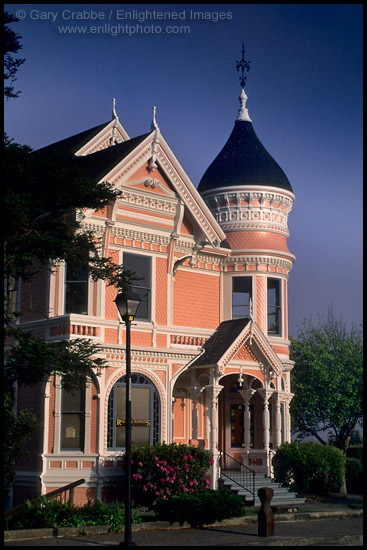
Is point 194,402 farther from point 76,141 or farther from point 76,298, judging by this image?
point 76,141

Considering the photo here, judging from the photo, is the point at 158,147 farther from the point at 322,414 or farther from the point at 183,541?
the point at 322,414

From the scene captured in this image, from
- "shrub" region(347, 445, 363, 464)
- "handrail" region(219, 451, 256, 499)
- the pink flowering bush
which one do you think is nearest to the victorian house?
"handrail" region(219, 451, 256, 499)

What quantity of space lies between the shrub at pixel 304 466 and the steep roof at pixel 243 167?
9915 millimetres

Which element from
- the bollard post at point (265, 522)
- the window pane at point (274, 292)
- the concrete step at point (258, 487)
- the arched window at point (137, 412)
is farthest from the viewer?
the window pane at point (274, 292)

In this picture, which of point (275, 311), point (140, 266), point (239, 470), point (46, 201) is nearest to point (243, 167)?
point (275, 311)

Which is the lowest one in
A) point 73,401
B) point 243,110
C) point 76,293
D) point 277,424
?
point 277,424

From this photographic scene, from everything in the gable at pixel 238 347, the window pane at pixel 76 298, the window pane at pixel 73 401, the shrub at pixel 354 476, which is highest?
the window pane at pixel 76 298

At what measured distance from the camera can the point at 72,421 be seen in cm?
2292

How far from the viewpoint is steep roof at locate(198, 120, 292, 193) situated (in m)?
29.4

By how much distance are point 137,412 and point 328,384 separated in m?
19.9

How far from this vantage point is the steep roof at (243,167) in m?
29.4

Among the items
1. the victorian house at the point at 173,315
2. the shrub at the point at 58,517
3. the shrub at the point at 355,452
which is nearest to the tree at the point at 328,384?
the shrub at the point at 355,452

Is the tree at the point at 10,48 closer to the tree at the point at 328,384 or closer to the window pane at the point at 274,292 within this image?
the window pane at the point at 274,292

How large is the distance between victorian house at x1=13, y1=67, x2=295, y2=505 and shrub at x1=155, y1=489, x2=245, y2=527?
143 inches
